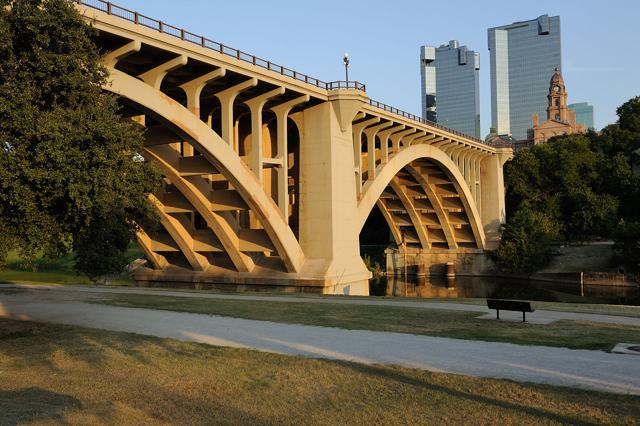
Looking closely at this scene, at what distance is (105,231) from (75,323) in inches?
125

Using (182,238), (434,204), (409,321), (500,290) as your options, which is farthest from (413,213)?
(409,321)

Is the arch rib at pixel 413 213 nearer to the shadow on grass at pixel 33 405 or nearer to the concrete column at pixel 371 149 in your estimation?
the concrete column at pixel 371 149

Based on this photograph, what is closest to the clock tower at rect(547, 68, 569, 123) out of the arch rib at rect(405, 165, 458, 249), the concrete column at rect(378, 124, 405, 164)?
the arch rib at rect(405, 165, 458, 249)

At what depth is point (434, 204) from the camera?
61594mm

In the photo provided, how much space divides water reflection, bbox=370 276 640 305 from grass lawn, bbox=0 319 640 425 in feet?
105

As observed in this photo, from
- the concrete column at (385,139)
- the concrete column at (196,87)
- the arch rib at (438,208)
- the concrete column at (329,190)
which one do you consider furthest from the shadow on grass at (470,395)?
the arch rib at (438,208)

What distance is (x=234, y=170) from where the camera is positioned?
91.4ft

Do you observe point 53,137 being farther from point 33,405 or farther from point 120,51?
point 120,51

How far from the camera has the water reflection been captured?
148ft

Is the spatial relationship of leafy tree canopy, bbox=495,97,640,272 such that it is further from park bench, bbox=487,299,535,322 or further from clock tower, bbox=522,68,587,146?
clock tower, bbox=522,68,587,146

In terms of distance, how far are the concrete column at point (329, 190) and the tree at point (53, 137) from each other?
66.9 ft

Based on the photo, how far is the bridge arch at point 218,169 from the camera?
2300 centimetres

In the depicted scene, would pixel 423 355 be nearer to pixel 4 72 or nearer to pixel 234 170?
pixel 4 72

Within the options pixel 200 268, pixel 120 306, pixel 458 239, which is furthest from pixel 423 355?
pixel 458 239
